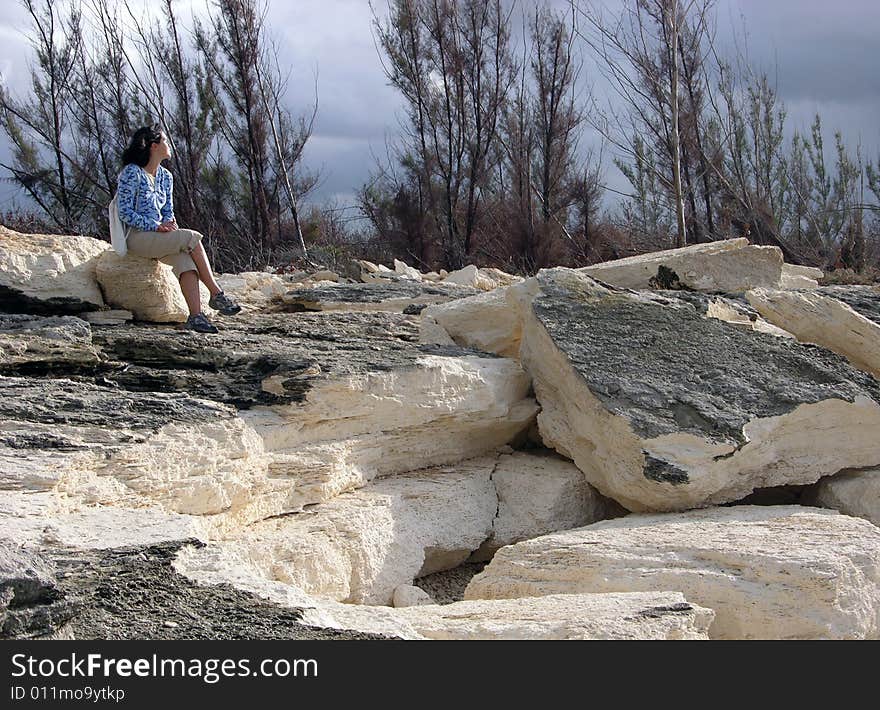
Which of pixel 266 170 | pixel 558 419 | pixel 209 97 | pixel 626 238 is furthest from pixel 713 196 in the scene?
pixel 558 419

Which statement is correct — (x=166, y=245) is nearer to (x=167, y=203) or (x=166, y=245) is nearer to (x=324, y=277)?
(x=167, y=203)

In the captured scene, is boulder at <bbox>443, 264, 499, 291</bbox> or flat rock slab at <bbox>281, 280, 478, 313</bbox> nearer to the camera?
flat rock slab at <bbox>281, 280, 478, 313</bbox>

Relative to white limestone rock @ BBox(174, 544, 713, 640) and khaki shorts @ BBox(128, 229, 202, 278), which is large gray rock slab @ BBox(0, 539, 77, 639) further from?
khaki shorts @ BBox(128, 229, 202, 278)

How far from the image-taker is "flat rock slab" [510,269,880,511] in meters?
3.91

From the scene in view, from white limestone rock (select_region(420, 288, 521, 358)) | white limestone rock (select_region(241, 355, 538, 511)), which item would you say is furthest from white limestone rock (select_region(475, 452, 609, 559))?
white limestone rock (select_region(420, 288, 521, 358))

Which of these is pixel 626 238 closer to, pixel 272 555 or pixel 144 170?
pixel 144 170

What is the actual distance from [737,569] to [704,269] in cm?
341

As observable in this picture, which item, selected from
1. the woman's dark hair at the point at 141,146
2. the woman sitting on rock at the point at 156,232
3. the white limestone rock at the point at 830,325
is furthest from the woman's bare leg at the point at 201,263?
the white limestone rock at the point at 830,325

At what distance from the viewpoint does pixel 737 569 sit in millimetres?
3156

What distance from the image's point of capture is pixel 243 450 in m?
3.58

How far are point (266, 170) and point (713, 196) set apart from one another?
746cm

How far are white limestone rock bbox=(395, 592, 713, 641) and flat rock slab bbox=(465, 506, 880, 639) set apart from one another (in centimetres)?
26

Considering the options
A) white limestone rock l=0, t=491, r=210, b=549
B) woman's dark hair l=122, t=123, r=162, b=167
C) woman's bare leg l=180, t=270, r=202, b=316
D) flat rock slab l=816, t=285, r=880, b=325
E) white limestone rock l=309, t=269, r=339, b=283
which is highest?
woman's dark hair l=122, t=123, r=162, b=167

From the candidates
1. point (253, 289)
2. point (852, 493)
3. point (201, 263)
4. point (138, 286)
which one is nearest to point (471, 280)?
point (253, 289)
